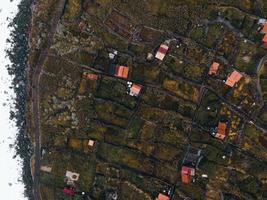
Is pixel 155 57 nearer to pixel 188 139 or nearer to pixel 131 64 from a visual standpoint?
pixel 131 64

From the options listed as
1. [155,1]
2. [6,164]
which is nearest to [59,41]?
[155,1]

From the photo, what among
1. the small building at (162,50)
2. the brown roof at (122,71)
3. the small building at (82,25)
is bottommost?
the brown roof at (122,71)

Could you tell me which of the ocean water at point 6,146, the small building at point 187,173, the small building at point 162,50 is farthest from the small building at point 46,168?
the small building at point 162,50

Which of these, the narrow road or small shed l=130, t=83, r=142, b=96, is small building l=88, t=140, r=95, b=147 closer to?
the narrow road

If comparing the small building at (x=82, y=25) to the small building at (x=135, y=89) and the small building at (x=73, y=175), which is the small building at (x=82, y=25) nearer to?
the small building at (x=135, y=89)

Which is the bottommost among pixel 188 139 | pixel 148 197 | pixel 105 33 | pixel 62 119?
pixel 148 197

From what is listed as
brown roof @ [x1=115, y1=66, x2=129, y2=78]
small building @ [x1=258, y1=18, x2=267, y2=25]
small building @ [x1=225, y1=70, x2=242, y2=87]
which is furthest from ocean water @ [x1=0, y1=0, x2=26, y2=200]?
small building @ [x1=258, y1=18, x2=267, y2=25]
